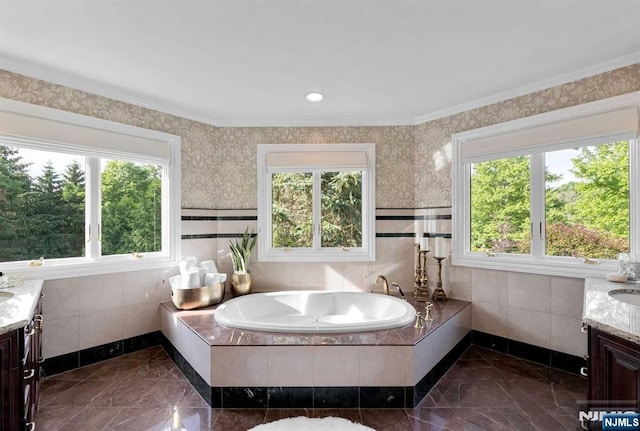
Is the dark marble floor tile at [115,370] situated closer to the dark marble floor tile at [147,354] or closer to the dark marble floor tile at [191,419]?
the dark marble floor tile at [147,354]

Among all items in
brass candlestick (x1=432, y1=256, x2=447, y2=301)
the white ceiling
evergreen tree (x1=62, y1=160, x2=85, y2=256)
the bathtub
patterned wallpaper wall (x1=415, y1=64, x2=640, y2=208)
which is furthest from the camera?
brass candlestick (x1=432, y1=256, x2=447, y2=301)

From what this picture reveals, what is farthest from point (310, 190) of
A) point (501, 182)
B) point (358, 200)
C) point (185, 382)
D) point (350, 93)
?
point (185, 382)

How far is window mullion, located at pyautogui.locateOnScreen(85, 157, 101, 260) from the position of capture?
256 centimetres

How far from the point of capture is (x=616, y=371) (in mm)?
1191

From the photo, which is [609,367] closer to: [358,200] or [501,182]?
[501,182]

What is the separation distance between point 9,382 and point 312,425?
140 cm

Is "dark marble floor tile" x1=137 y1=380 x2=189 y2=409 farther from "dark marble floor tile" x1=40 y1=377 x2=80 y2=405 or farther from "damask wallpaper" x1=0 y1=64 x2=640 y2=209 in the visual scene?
"damask wallpaper" x1=0 y1=64 x2=640 y2=209

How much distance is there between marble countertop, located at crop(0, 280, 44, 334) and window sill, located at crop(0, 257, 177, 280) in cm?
19

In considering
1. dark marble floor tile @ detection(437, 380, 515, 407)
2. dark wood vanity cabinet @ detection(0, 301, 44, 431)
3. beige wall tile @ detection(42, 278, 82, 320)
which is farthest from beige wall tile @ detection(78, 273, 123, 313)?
dark marble floor tile @ detection(437, 380, 515, 407)

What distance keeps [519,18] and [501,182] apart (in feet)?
4.92

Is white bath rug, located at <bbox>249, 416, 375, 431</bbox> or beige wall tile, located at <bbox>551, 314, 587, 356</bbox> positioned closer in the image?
white bath rug, located at <bbox>249, 416, 375, 431</bbox>

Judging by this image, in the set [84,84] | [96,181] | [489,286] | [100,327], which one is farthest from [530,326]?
[84,84]

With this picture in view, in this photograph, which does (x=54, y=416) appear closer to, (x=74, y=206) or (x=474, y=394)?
(x=74, y=206)

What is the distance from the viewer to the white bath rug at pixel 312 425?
1.70 m
